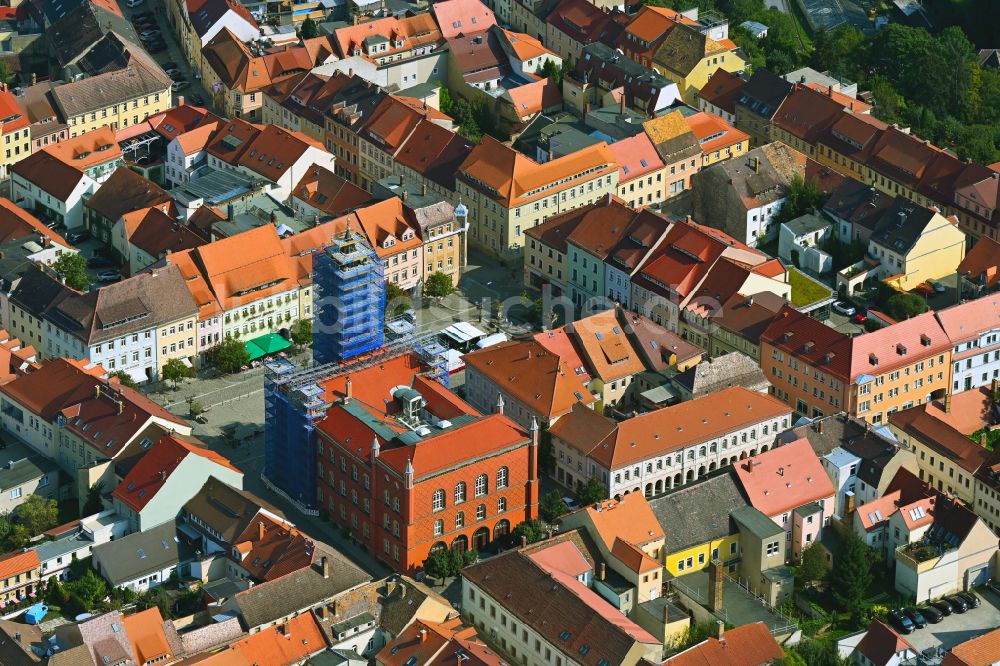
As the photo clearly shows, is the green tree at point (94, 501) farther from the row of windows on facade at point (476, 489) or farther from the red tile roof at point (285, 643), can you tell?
the row of windows on facade at point (476, 489)

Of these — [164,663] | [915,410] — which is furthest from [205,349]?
[915,410]

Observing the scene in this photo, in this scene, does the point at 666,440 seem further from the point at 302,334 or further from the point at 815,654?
the point at 302,334

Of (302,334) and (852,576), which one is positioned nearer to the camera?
(852,576)

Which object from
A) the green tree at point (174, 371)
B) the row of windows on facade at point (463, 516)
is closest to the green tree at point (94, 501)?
the green tree at point (174, 371)

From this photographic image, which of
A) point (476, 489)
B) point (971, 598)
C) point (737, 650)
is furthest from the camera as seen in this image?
point (476, 489)

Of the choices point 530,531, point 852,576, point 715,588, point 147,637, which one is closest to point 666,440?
point 530,531

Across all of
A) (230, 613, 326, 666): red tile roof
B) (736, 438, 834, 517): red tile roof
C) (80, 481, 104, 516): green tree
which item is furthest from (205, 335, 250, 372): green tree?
(736, 438, 834, 517): red tile roof

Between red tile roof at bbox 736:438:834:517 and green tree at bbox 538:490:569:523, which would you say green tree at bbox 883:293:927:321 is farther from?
green tree at bbox 538:490:569:523
